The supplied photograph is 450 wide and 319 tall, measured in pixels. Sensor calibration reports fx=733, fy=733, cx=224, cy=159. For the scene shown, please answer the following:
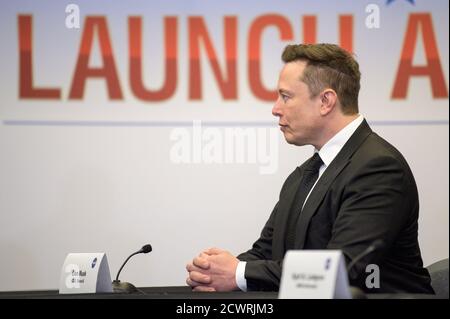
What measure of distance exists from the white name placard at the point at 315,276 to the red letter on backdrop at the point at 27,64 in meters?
2.96

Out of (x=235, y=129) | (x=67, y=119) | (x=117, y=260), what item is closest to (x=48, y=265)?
(x=117, y=260)

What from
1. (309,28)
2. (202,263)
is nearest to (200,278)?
(202,263)

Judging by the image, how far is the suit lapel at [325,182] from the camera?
286 cm

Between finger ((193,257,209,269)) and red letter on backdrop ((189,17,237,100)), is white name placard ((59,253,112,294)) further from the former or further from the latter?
red letter on backdrop ((189,17,237,100))

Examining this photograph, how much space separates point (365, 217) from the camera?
263cm

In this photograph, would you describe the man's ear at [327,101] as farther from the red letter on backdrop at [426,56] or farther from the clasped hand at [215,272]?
the red letter on backdrop at [426,56]

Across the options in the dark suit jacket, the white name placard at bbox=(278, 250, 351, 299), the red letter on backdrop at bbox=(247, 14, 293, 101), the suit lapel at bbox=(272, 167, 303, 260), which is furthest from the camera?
the red letter on backdrop at bbox=(247, 14, 293, 101)

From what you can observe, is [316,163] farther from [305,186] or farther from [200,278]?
[200,278]

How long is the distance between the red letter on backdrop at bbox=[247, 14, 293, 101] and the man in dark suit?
1231 mm

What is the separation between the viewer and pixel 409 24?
4438mm

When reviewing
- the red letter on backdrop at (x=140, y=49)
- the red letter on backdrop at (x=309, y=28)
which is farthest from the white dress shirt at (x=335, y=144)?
the red letter on backdrop at (x=140, y=49)

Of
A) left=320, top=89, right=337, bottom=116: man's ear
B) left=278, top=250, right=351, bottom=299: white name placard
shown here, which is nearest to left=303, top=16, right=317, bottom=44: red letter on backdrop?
left=320, top=89, right=337, bottom=116: man's ear

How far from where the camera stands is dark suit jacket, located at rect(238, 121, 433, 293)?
2633 mm
